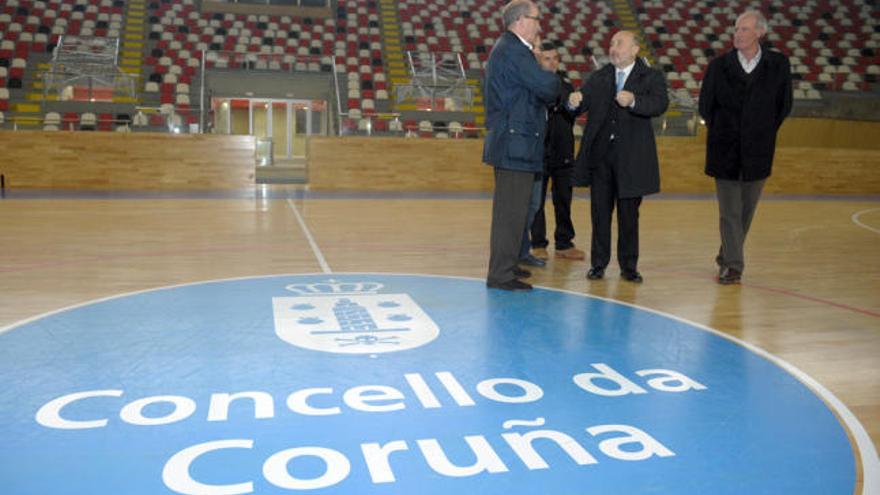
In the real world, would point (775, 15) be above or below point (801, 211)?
above

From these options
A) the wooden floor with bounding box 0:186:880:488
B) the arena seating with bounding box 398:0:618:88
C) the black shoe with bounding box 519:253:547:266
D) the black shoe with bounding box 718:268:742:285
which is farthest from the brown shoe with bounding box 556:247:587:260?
the arena seating with bounding box 398:0:618:88

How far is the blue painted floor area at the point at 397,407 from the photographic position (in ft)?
6.15

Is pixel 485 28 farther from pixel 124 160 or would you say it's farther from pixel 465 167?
pixel 124 160

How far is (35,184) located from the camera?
452 inches

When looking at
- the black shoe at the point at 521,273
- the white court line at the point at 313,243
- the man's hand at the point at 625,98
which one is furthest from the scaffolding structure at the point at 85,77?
the man's hand at the point at 625,98

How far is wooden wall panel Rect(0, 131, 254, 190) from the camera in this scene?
11.4m

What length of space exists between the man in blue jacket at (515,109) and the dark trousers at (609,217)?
2.19 feet

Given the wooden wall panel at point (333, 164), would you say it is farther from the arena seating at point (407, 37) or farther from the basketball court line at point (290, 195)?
the arena seating at point (407, 37)

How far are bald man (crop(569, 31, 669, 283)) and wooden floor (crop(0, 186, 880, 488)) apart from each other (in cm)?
30

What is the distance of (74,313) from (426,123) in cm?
1001

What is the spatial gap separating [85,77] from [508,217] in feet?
35.7

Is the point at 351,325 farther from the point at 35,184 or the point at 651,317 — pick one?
the point at 35,184

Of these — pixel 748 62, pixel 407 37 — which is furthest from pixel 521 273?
pixel 407 37

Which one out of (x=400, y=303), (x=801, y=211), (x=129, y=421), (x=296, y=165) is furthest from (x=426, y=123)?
(x=129, y=421)
